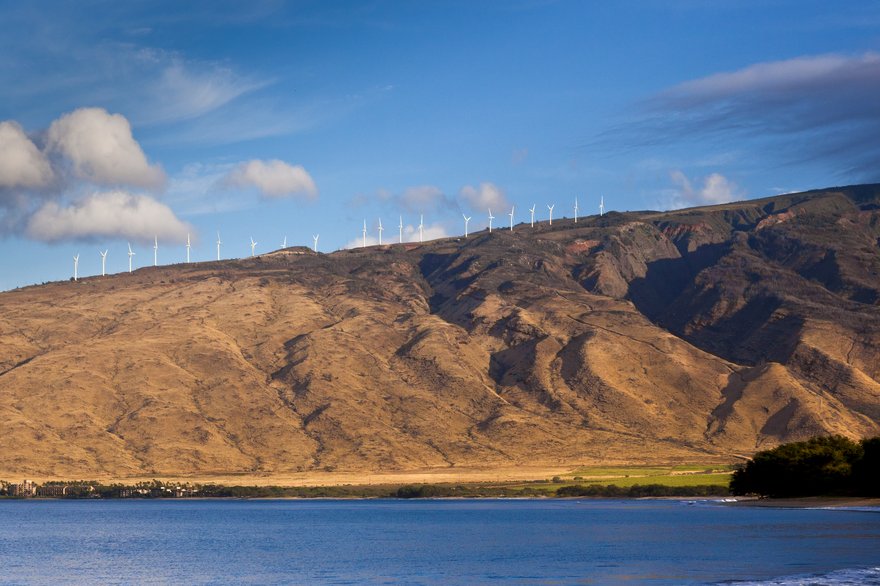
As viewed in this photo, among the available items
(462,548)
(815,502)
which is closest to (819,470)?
(815,502)

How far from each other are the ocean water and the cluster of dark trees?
608 cm

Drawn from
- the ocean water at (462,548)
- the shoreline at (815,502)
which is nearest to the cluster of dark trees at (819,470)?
the shoreline at (815,502)

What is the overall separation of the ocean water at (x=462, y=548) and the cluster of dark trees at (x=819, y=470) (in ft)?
20.0

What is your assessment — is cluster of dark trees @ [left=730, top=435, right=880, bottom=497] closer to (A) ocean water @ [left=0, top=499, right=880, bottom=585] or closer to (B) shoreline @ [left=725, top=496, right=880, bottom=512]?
(B) shoreline @ [left=725, top=496, right=880, bottom=512]

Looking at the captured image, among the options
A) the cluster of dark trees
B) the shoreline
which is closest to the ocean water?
the shoreline

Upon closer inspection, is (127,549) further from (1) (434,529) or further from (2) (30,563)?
(1) (434,529)

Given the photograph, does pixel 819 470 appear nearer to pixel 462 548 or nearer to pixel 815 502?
pixel 815 502

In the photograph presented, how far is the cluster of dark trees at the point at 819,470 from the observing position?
147 meters

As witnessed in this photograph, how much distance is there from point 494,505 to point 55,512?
71340 mm

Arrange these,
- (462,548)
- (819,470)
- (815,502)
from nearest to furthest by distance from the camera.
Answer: (462,548) → (815,502) → (819,470)

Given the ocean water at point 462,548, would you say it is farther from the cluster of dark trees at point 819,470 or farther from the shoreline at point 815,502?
the cluster of dark trees at point 819,470

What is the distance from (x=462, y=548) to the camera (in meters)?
110

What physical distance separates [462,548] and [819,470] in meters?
65.7

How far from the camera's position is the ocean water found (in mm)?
83938
